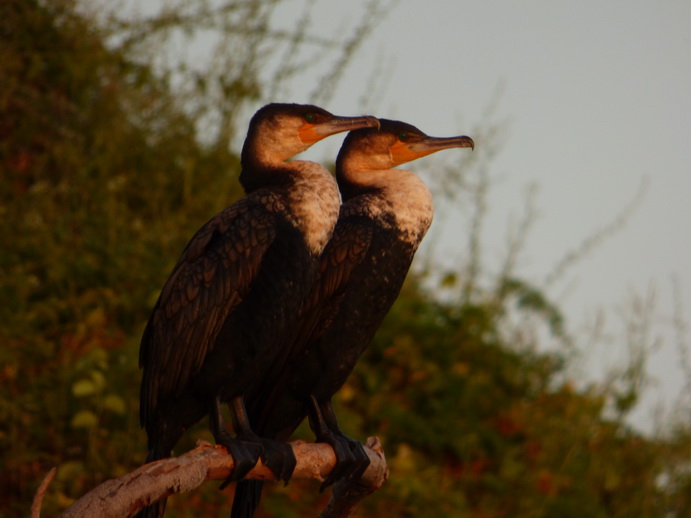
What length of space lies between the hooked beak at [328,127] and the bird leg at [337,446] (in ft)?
2.51

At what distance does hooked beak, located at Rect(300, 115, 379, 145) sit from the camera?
2.95m

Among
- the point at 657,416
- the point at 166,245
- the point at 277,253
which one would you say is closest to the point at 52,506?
the point at 166,245

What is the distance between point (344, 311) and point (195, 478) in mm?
850

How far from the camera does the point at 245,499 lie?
293 cm

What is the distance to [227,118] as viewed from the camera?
6.21 metres

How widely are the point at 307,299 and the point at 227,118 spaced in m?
3.51

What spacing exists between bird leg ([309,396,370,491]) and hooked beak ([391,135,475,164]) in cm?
80

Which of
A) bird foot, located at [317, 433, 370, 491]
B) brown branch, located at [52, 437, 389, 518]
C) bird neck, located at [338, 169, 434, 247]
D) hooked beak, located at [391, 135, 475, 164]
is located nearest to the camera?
brown branch, located at [52, 437, 389, 518]

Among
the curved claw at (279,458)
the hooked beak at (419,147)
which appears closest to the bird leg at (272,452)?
the curved claw at (279,458)

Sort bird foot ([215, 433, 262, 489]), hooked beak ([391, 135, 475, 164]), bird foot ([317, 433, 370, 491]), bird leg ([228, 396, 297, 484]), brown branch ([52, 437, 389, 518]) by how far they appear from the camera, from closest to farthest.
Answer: brown branch ([52, 437, 389, 518])
bird foot ([215, 433, 262, 489])
bird leg ([228, 396, 297, 484])
bird foot ([317, 433, 370, 491])
hooked beak ([391, 135, 475, 164])

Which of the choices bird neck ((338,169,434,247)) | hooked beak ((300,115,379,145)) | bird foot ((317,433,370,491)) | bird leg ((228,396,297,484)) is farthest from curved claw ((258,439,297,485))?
hooked beak ((300,115,379,145))

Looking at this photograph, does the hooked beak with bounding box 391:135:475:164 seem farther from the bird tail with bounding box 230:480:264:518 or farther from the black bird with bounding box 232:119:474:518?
the bird tail with bounding box 230:480:264:518

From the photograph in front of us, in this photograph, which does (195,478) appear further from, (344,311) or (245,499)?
(344,311)

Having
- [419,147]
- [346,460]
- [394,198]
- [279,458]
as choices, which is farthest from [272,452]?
[419,147]
